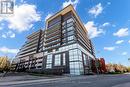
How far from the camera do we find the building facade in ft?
255

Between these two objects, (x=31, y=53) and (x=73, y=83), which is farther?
(x=31, y=53)

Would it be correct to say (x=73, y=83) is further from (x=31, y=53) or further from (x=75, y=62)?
(x=31, y=53)

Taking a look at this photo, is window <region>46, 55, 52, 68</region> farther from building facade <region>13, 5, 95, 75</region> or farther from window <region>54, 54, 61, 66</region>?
window <region>54, 54, 61, 66</region>

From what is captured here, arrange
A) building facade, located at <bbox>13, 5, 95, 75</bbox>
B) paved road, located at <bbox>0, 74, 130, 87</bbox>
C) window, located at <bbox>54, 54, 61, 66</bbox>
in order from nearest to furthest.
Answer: paved road, located at <bbox>0, 74, 130, 87</bbox>
building facade, located at <bbox>13, 5, 95, 75</bbox>
window, located at <bbox>54, 54, 61, 66</bbox>

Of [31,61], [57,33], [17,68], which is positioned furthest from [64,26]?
[17,68]

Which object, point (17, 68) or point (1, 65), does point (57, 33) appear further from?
point (17, 68)

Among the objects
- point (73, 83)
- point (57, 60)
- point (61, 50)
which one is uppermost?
point (61, 50)

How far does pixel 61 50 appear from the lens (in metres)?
84.9

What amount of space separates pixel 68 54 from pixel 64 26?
60.3 ft

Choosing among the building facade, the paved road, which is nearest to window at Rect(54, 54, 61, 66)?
the building facade

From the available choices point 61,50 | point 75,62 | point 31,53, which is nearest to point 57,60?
point 61,50

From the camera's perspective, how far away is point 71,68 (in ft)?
251

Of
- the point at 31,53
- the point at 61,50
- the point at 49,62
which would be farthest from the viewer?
the point at 31,53

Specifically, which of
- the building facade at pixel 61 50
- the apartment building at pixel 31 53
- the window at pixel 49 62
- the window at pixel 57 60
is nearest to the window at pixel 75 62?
the building facade at pixel 61 50
